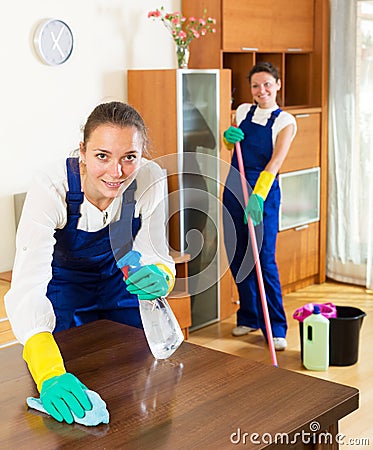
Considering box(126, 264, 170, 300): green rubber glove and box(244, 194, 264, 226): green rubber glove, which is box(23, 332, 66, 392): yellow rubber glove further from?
box(244, 194, 264, 226): green rubber glove

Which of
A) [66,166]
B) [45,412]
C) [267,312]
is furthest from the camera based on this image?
[267,312]

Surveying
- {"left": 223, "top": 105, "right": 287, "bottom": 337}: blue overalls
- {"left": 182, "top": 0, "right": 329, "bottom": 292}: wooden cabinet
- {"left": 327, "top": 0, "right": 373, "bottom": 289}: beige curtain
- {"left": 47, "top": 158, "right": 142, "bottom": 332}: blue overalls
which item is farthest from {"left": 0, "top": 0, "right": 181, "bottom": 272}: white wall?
{"left": 47, "top": 158, "right": 142, "bottom": 332}: blue overalls

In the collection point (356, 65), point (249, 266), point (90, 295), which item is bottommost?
point (249, 266)

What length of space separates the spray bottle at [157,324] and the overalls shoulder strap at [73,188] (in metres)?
0.26

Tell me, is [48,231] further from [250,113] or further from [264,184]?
[250,113]

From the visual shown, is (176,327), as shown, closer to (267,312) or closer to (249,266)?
(249,266)

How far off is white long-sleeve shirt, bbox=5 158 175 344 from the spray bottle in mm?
132

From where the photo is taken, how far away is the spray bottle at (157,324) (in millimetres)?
1944

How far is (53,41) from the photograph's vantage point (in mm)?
3994

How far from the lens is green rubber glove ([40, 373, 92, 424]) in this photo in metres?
1.63

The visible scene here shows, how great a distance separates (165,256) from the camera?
2145 mm

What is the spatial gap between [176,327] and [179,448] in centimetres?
52

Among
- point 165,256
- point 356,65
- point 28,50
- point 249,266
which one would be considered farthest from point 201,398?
point 356,65

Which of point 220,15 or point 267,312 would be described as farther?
point 220,15
